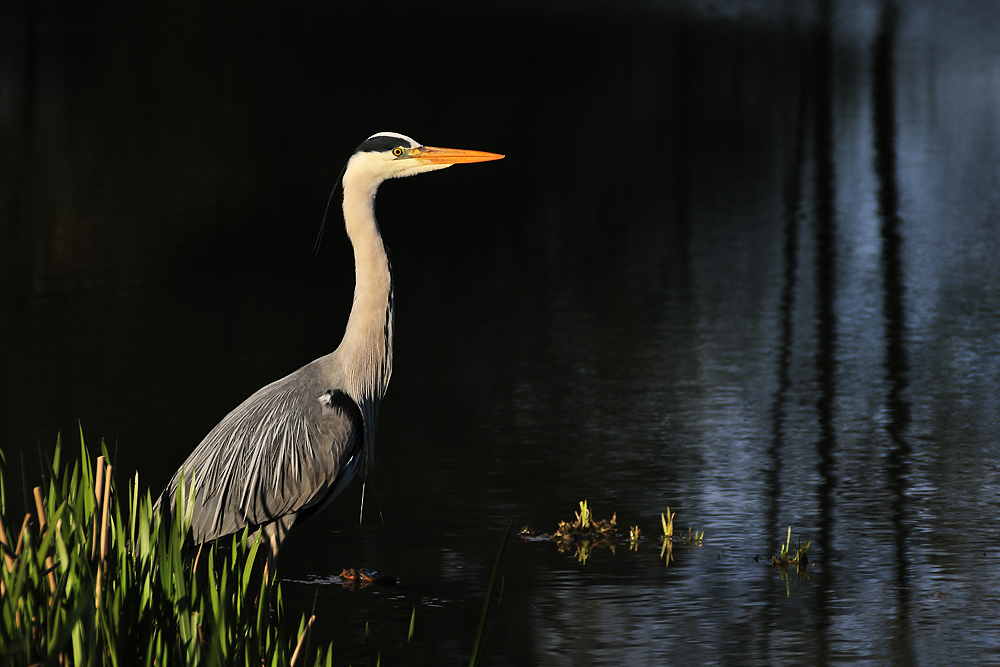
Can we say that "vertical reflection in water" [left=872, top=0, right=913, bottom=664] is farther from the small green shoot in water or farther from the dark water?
the small green shoot in water

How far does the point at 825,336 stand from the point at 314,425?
577 centimetres

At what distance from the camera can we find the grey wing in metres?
6.48

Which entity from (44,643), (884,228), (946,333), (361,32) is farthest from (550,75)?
(44,643)

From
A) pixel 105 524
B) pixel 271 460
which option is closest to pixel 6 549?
pixel 105 524

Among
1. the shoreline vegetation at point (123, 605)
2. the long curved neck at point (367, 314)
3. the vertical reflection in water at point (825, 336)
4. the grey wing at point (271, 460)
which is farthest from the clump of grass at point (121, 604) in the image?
the vertical reflection in water at point (825, 336)

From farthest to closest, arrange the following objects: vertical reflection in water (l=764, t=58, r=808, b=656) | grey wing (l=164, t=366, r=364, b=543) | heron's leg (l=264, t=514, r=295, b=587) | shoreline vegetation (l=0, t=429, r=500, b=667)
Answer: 1. vertical reflection in water (l=764, t=58, r=808, b=656)
2. heron's leg (l=264, t=514, r=295, b=587)
3. grey wing (l=164, t=366, r=364, b=543)
4. shoreline vegetation (l=0, t=429, r=500, b=667)

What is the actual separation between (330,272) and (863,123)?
12.0 meters

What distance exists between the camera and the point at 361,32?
38656 millimetres

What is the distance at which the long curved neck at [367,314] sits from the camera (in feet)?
22.7

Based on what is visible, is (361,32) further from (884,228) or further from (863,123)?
(884,228)

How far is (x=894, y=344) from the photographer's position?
11.3 m

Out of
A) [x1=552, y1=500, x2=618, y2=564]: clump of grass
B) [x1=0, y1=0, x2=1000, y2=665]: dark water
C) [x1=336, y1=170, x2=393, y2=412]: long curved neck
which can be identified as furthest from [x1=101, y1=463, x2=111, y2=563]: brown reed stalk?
[x1=552, y1=500, x2=618, y2=564]: clump of grass

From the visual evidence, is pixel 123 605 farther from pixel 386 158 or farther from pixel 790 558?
pixel 790 558

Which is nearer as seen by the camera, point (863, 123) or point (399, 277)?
point (399, 277)
